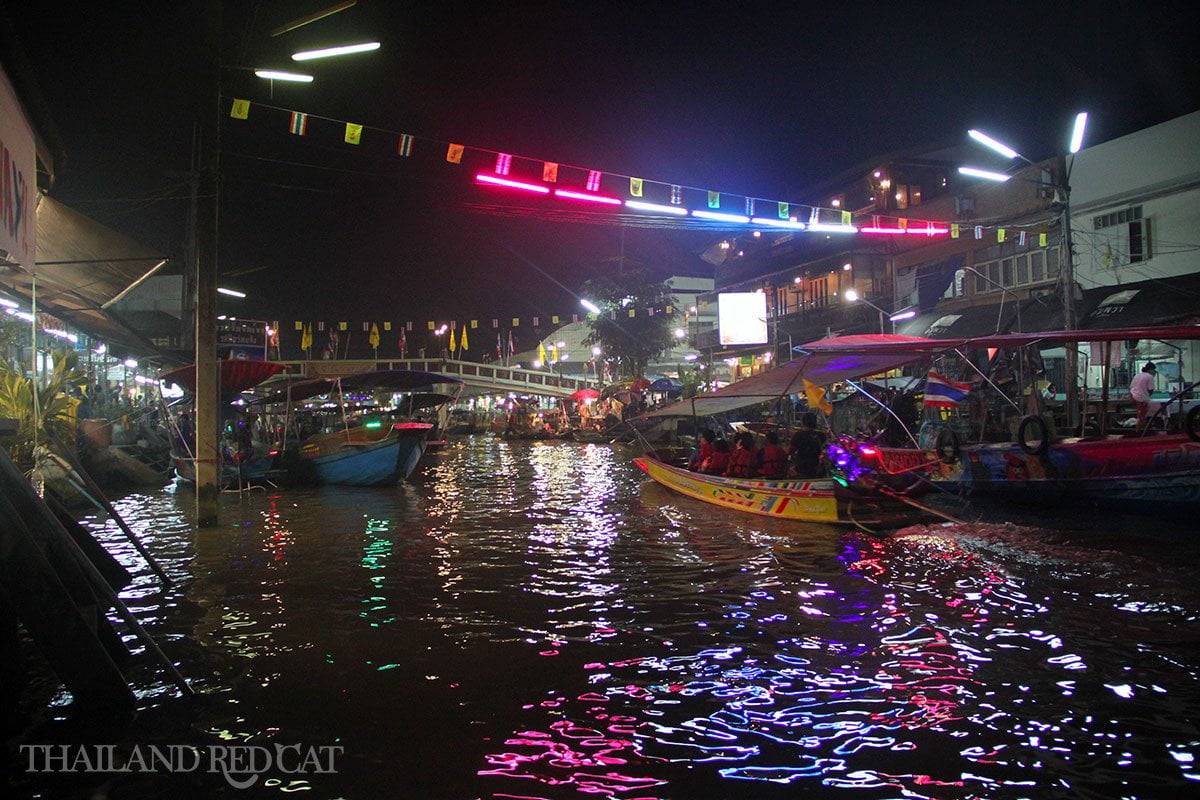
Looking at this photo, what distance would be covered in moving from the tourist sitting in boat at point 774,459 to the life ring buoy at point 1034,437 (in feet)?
14.6

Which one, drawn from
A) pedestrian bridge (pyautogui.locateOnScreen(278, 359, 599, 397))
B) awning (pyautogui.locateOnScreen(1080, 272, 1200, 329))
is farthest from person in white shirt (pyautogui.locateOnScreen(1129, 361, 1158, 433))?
pedestrian bridge (pyautogui.locateOnScreen(278, 359, 599, 397))

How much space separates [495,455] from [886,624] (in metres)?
26.3

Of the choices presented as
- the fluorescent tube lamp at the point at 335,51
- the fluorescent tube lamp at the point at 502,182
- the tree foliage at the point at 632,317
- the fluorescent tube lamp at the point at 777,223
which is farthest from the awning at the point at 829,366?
the tree foliage at the point at 632,317

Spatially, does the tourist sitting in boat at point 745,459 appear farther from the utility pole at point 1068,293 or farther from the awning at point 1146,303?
the awning at point 1146,303

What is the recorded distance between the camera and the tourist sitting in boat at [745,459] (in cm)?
1395

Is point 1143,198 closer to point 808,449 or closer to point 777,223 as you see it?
point 777,223

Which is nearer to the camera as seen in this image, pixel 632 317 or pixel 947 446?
pixel 947 446

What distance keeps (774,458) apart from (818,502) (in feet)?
6.41

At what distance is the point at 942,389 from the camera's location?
1766 centimetres

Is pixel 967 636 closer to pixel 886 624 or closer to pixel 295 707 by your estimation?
pixel 886 624

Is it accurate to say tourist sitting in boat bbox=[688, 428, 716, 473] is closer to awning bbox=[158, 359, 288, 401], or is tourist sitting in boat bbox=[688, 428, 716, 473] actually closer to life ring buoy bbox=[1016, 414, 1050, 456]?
life ring buoy bbox=[1016, 414, 1050, 456]

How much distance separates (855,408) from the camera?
2597 cm

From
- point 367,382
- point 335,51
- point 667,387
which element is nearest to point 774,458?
point 335,51

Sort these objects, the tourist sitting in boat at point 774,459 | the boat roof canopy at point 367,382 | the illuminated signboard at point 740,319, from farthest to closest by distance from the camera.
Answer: the illuminated signboard at point 740,319, the boat roof canopy at point 367,382, the tourist sitting in boat at point 774,459
